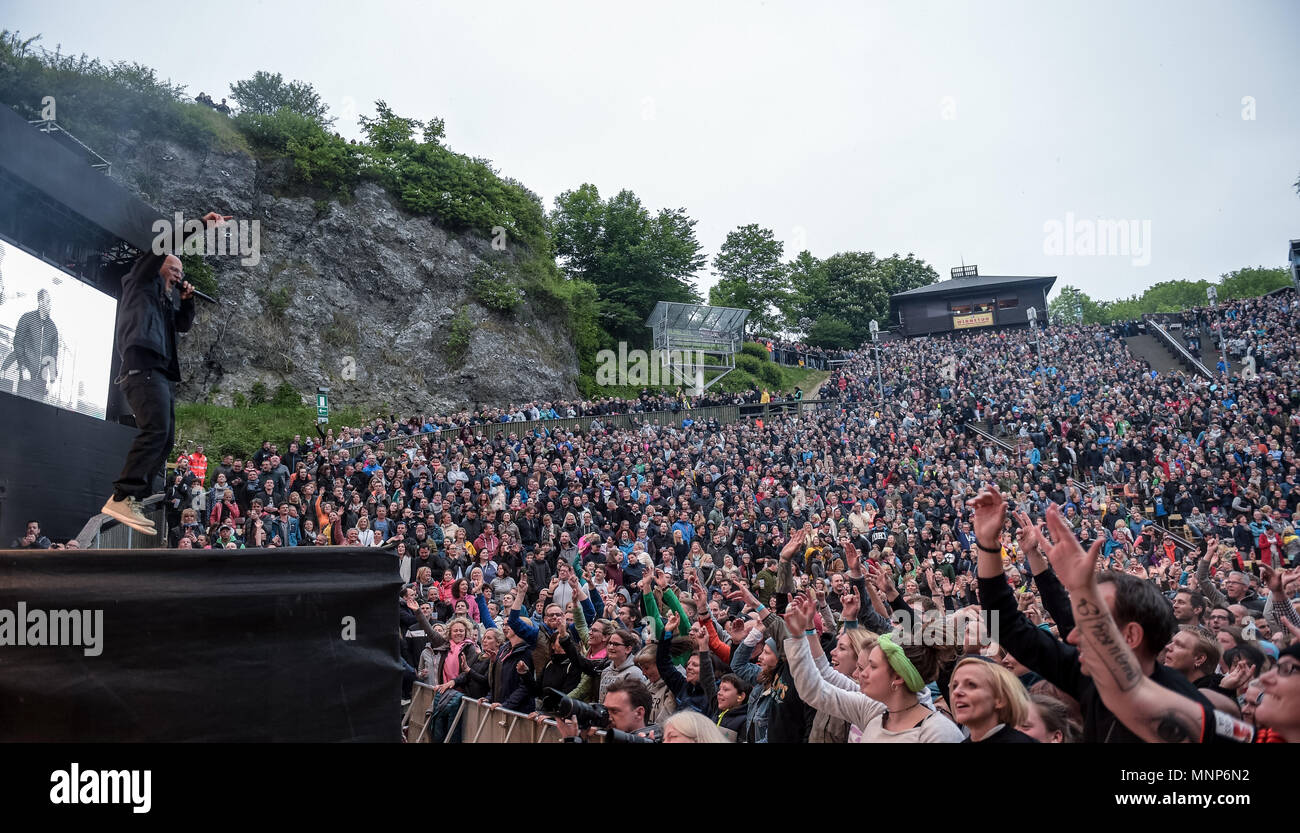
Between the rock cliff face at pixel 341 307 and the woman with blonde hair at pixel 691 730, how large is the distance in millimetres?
29215

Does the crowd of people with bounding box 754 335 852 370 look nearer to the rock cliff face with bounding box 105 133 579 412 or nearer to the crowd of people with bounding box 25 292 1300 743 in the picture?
the crowd of people with bounding box 25 292 1300 743

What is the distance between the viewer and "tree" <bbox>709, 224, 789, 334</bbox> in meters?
59.3

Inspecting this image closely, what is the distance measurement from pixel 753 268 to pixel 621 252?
14.6 metres

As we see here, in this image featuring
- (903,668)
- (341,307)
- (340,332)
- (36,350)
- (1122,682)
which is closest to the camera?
(1122,682)

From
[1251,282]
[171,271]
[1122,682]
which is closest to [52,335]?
[171,271]

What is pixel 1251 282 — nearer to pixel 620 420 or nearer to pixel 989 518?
pixel 620 420

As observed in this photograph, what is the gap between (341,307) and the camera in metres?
34.8

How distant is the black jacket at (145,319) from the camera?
15.0 feet

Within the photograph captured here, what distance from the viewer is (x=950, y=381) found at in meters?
36.2

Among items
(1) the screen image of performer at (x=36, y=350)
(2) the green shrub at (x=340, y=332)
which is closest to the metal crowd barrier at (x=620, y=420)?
(2) the green shrub at (x=340, y=332)

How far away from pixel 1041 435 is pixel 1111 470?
3.31 metres
